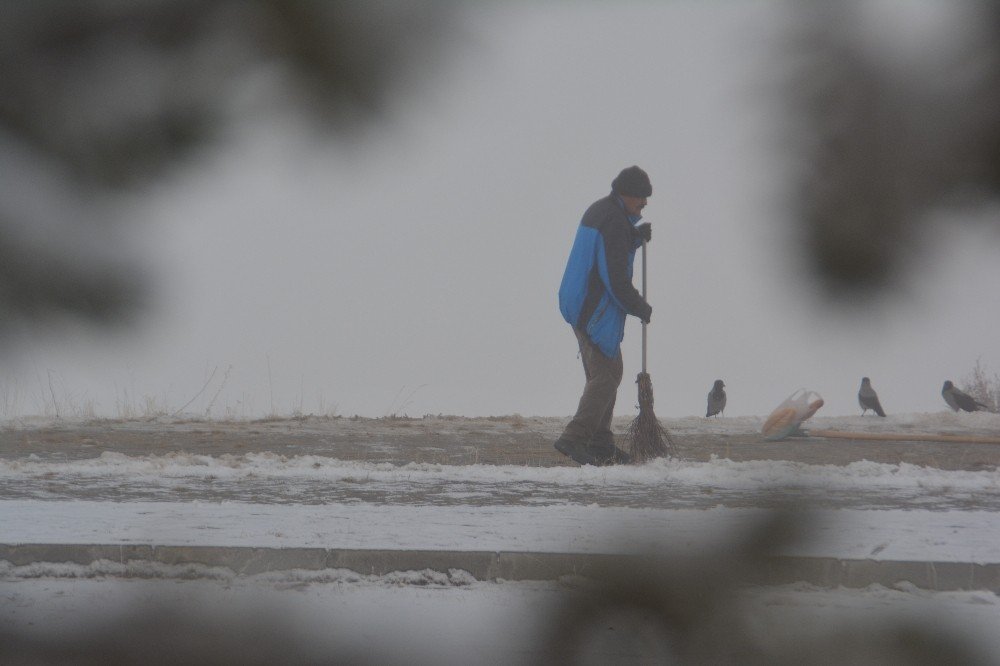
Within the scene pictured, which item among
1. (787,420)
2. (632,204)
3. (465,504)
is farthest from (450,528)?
(787,420)

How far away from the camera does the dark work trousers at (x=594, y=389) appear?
5570mm

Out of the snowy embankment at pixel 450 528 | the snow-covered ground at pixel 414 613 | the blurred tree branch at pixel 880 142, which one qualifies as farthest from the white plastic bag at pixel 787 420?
the blurred tree branch at pixel 880 142

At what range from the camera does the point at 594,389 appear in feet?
18.4

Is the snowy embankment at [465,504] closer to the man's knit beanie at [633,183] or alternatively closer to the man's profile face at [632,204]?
the man's knit beanie at [633,183]

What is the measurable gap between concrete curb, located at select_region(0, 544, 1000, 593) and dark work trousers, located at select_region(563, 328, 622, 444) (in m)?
2.57

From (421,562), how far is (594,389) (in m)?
2.67

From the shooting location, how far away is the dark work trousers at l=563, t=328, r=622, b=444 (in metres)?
5.57

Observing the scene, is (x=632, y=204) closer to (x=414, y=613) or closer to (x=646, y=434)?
(x=646, y=434)

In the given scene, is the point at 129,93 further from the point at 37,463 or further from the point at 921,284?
the point at 37,463

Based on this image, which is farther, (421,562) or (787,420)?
(787,420)

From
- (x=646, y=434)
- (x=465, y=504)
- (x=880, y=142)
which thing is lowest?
(x=465, y=504)

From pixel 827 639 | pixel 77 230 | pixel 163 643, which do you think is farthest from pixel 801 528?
pixel 163 643

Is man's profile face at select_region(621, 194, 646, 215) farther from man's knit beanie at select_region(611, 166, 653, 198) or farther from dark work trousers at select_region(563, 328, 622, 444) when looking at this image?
dark work trousers at select_region(563, 328, 622, 444)

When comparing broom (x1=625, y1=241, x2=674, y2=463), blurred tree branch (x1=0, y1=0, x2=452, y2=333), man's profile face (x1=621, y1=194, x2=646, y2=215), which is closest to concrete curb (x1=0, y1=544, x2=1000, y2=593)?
blurred tree branch (x1=0, y1=0, x2=452, y2=333)
